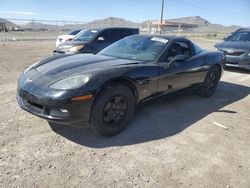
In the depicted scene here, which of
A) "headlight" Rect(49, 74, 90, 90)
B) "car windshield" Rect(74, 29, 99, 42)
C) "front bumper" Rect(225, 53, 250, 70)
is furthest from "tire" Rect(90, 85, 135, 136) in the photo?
"front bumper" Rect(225, 53, 250, 70)

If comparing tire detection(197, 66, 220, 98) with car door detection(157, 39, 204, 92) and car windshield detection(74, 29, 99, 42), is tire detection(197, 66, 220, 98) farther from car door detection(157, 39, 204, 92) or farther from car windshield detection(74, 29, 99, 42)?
car windshield detection(74, 29, 99, 42)

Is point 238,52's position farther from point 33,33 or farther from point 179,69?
point 33,33

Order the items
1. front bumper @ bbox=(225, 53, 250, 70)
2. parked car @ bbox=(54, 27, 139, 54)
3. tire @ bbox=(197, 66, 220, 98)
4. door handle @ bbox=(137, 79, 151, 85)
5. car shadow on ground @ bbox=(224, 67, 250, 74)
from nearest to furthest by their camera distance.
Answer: door handle @ bbox=(137, 79, 151, 85), tire @ bbox=(197, 66, 220, 98), front bumper @ bbox=(225, 53, 250, 70), parked car @ bbox=(54, 27, 139, 54), car shadow on ground @ bbox=(224, 67, 250, 74)

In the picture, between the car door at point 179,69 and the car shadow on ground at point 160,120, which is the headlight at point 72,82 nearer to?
the car shadow on ground at point 160,120

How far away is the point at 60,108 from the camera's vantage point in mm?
3049

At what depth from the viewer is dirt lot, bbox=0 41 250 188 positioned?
2674 mm

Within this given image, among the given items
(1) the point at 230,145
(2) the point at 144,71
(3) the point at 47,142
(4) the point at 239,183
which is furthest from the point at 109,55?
(4) the point at 239,183

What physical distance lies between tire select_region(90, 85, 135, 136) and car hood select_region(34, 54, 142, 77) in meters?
0.42

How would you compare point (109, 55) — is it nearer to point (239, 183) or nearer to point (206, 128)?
point (206, 128)

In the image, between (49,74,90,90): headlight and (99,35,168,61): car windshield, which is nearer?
(49,74,90,90): headlight

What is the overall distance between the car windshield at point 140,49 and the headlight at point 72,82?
122 cm

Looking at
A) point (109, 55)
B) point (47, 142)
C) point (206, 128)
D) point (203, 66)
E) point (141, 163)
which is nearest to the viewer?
point (141, 163)

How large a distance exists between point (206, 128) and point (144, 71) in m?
1.41

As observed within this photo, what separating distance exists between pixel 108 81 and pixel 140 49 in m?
1.35
